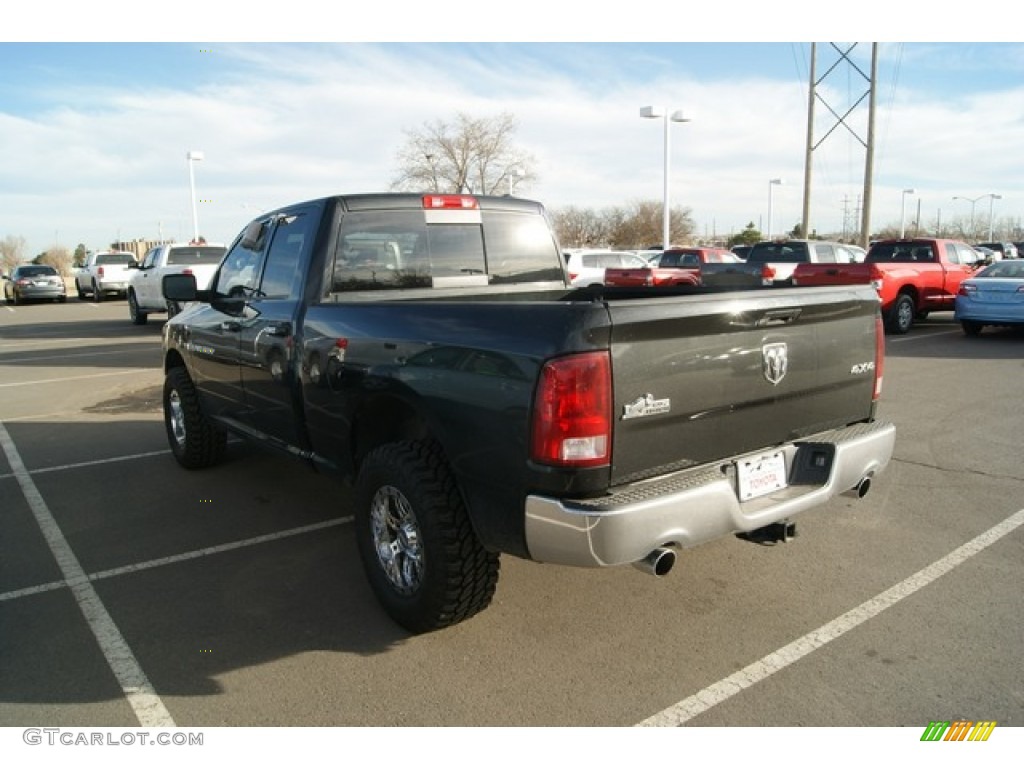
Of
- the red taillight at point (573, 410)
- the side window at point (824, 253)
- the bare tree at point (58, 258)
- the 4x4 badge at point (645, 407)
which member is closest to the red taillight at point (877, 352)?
the 4x4 badge at point (645, 407)

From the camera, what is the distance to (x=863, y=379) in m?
3.81

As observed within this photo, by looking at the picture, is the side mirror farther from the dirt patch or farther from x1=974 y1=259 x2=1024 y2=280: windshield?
x1=974 y1=259 x2=1024 y2=280: windshield

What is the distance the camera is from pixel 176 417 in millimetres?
6309

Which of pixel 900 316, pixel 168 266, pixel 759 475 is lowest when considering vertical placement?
pixel 900 316

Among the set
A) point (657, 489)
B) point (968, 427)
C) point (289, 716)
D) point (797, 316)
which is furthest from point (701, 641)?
point (968, 427)

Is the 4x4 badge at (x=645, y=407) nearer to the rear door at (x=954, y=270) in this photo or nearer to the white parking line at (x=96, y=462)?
the white parking line at (x=96, y=462)

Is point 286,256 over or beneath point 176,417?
over

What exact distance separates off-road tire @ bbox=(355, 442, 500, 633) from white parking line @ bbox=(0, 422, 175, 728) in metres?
1.01

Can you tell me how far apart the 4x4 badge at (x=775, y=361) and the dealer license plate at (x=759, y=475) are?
1.09ft

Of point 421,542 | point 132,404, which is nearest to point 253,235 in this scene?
point 421,542

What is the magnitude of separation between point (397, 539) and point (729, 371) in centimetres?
164

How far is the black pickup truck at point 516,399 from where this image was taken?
2719mm

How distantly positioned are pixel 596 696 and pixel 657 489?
83 centimetres

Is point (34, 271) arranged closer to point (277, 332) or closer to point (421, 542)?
point (277, 332)
